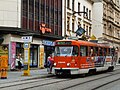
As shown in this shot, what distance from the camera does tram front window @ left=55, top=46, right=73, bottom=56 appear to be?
2725 centimetres

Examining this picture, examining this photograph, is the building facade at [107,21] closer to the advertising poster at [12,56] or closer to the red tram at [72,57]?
the advertising poster at [12,56]

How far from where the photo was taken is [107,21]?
70750 millimetres

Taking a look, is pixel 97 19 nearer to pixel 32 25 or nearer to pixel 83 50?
pixel 32 25

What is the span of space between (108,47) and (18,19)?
946 centimetres

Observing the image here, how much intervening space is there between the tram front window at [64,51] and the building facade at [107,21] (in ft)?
107

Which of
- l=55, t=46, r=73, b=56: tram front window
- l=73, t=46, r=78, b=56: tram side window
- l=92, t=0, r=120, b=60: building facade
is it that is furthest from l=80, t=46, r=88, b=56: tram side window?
l=92, t=0, r=120, b=60: building facade

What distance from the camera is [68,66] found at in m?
27.0

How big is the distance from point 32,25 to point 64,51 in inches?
455

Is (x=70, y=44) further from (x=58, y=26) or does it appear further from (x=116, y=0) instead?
(x=116, y=0)

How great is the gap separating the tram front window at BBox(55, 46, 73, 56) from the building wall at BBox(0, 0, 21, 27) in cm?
870

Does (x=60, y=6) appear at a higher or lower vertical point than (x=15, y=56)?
higher

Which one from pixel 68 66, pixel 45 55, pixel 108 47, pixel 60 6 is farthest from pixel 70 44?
pixel 60 6

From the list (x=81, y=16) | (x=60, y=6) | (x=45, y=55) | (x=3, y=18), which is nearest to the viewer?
(x=3, y=18)

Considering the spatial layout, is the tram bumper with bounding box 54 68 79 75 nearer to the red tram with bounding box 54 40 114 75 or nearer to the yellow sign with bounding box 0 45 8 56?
the red tram with bounding box 54 40 114 75
